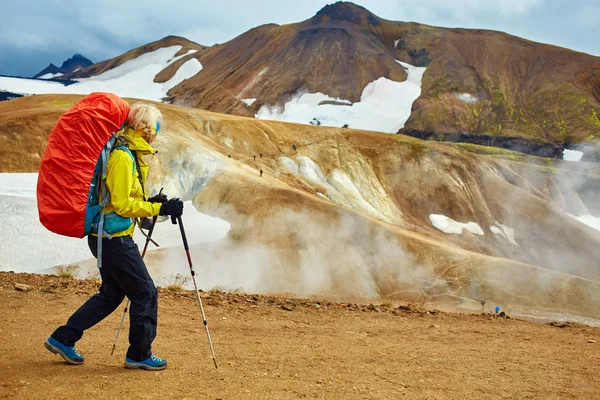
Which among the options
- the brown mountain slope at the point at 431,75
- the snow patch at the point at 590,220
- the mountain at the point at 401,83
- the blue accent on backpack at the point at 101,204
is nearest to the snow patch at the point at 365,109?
the mountain at the point at 401,83

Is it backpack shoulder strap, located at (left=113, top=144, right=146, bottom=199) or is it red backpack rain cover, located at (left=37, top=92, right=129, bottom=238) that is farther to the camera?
backpack shoulder strap, located at (left=113, top=144, right=146, bottom=199)

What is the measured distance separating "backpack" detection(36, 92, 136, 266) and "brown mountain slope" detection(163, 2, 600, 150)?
5109 inches

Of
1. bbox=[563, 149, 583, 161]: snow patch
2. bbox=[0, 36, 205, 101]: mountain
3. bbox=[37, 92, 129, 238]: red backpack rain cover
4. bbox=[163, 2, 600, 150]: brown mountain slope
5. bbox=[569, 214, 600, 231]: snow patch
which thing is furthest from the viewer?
bbox=[0, 36, 205, 101]: mountain

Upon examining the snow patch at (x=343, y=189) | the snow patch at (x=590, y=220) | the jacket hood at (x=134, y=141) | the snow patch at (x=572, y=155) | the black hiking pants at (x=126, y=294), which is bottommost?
the black hiking pants at (x=126, y=294)

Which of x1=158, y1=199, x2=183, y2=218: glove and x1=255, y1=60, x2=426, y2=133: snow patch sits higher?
x1=255, y1=60, x2=426, y2=133: snow patch

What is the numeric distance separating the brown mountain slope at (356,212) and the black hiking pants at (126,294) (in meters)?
23.2

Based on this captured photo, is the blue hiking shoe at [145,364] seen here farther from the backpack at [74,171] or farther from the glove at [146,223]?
the glove at [146,223]

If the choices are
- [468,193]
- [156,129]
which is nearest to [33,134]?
[156,129]

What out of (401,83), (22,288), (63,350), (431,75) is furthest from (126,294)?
(431,75)

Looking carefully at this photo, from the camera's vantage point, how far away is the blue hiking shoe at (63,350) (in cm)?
655

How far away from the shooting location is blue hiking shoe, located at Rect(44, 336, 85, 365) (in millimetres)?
6547

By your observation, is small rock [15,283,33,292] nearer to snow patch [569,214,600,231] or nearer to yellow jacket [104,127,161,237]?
yellow jacket [104,127,161,237]

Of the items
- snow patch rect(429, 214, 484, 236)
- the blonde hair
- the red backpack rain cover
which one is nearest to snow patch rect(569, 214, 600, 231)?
snow patch rect(429, 214, 484, 236)

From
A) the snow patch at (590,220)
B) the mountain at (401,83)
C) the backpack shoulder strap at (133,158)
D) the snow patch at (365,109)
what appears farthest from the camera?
the snow patch at (365,109)
